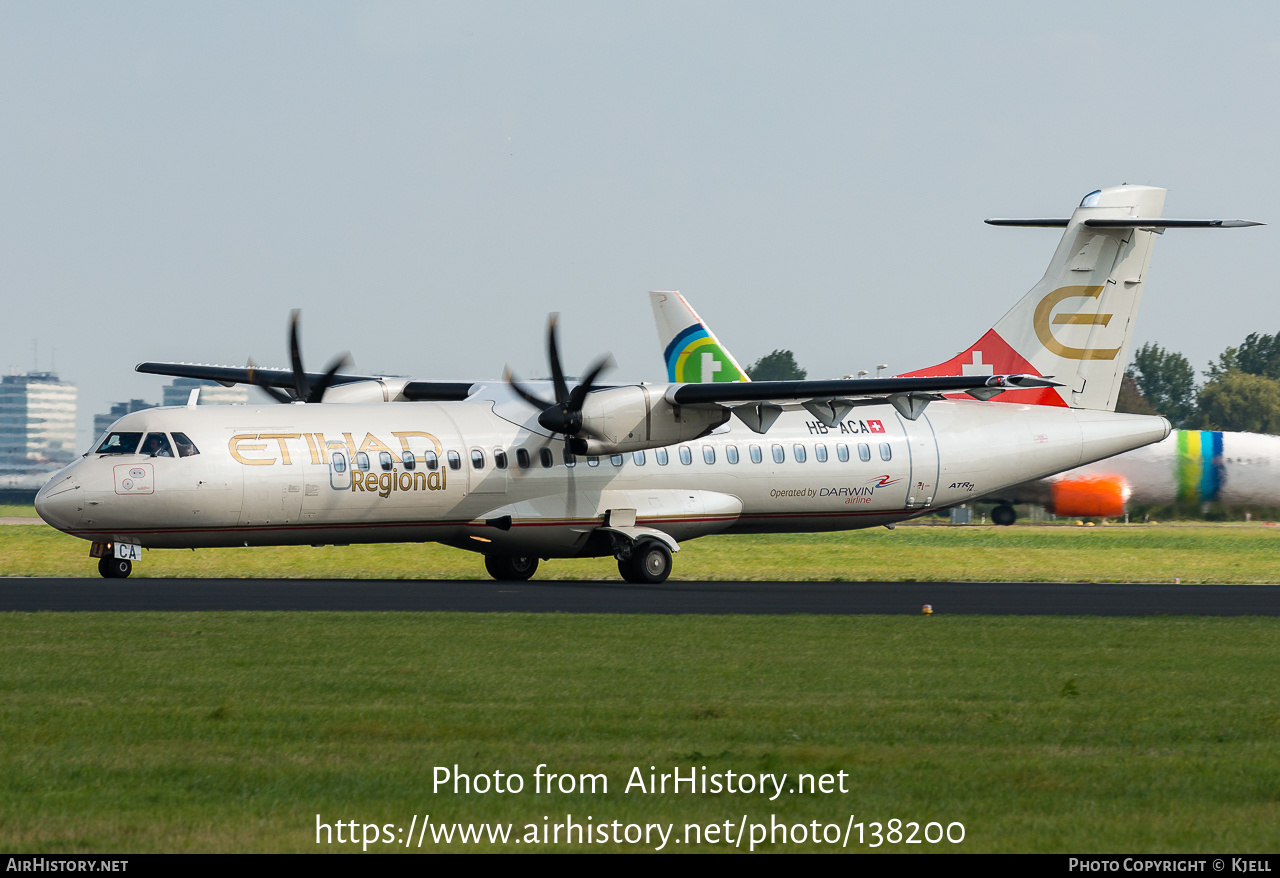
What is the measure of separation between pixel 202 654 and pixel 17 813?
7128 millimetres

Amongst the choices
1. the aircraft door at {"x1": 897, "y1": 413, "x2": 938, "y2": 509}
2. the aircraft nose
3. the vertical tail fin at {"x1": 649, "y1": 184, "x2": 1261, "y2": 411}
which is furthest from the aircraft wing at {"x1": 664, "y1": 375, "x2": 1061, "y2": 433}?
the aircraft nose

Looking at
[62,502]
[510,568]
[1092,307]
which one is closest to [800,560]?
[1092,307]

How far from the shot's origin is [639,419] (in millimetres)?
27250

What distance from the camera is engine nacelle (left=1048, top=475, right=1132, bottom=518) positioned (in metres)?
54.3

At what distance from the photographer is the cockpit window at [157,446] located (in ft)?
81.8

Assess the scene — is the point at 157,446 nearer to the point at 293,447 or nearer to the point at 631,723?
the point at 293,447

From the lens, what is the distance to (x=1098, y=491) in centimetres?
5453

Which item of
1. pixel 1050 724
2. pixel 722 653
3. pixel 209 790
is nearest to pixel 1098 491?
pixel 722 653

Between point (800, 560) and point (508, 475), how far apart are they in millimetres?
12465

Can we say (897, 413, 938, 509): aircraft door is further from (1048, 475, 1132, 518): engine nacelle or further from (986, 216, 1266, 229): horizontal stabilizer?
(1048, 475, 1132, 518): engine nacelle

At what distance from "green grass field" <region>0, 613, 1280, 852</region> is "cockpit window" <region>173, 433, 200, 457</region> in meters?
7.02

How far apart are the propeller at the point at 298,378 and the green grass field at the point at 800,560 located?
372 centimetres

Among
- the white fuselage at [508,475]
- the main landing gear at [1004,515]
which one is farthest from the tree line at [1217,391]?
the white fuselage at [508,475]

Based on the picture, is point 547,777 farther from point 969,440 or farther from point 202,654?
point 969,440
